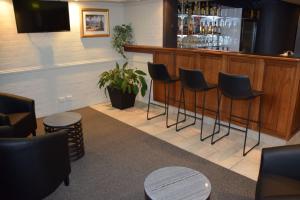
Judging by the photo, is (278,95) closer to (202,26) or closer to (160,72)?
(160,72)

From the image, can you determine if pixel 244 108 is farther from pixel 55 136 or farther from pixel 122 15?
pixel 122 15

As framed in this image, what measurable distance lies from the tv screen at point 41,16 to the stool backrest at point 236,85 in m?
2.99

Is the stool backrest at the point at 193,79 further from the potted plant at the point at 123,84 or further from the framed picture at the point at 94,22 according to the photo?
the framed picture at the point at 94,22

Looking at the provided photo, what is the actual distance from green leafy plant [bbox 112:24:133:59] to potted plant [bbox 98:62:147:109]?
0.72 m

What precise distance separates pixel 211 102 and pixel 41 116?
10.1 ft

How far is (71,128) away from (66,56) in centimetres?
219

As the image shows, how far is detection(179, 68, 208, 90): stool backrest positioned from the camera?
3.47 meters

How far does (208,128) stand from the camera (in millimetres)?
4051

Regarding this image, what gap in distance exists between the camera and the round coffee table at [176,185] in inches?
66.2

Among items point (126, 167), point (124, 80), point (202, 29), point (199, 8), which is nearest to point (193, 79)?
point (126, 167)

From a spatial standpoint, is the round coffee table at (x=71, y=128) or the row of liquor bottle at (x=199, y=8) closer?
the round coffee table at (x=71, y=128)

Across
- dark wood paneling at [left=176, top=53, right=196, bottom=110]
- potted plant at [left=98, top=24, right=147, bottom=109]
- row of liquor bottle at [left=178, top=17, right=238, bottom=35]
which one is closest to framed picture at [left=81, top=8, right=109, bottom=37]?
potted plant at [left=98, top=24, right=147, bottom=109]

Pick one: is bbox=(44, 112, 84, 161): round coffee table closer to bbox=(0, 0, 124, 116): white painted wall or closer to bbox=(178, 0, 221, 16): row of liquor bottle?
bbox=(0, 0, 124, 116): white painted wall

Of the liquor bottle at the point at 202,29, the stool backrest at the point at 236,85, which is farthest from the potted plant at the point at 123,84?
the stool backrest at the point at 236,85
